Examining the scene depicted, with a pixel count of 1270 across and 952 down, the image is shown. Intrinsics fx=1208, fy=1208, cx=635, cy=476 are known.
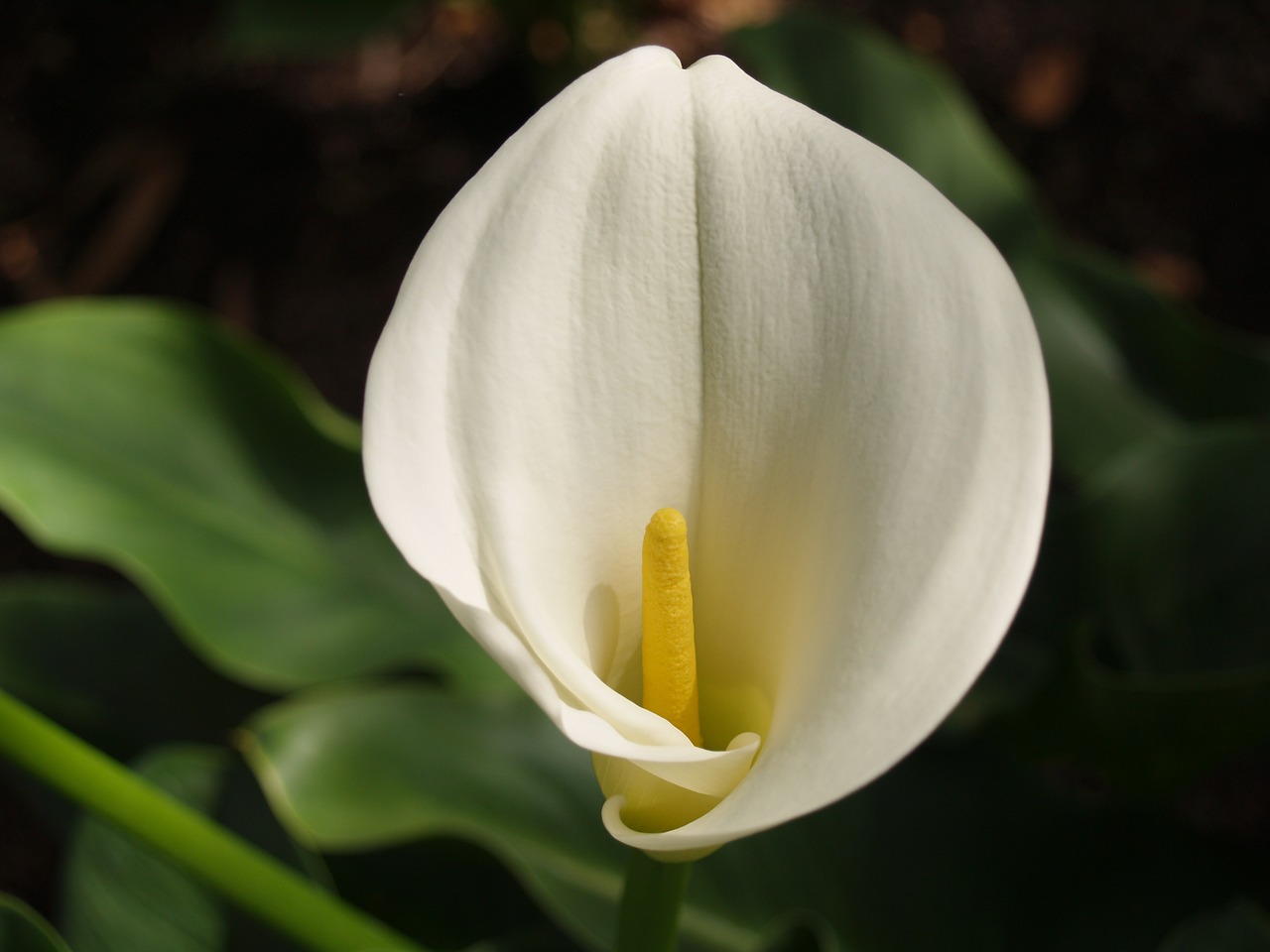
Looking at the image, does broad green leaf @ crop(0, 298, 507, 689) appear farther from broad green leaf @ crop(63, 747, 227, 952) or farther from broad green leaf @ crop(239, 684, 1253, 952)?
broad green leaf @ crop(63, 747, 227, 952)

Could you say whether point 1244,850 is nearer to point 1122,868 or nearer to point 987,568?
point 1122,868

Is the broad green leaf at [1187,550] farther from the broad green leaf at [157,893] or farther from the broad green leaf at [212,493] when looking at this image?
the broad green leaf at [157,893]

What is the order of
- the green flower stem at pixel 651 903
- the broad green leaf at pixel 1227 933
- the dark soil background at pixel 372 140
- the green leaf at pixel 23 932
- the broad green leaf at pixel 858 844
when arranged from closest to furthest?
the green flower stem at pixel 651 903 < the green leaf at pixel 23 932 < the broad green leaf at pixel 1227 933 < the broad green leaf at pixel 858 844 < the dark soil background at pixel 372 140

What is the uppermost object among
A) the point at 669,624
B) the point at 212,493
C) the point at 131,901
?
the point at 669,624

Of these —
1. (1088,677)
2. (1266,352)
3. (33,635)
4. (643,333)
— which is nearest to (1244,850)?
(1088,677)

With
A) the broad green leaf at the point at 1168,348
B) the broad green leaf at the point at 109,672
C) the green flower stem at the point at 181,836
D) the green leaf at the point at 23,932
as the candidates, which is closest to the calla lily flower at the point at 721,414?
the green flower stem at the point at 181,836

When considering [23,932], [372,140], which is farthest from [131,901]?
[372,140]

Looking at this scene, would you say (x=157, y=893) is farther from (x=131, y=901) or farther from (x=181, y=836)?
(x=181, y=836)
